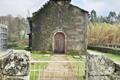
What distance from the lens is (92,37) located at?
217 feet

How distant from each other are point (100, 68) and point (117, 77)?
316mm

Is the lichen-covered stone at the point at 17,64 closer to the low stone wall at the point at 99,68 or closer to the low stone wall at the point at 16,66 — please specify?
the low stone wall at the point at 16,66

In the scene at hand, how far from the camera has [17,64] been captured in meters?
4.38

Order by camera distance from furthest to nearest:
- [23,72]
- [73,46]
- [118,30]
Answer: [118,30] → [73,46] → [23,72]

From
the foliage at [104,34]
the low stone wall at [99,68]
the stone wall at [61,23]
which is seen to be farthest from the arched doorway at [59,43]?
the low stone wall at [99,68]

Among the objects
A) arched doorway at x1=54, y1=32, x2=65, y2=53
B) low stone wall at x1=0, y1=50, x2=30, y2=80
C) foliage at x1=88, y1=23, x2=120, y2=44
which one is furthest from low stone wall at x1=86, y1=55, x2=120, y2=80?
foliage at x1=88, y1=23, x2=120, y2=44

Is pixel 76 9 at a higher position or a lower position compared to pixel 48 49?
higher

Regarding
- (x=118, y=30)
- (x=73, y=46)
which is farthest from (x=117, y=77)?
(x=118, y=30)

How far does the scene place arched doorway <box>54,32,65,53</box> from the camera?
40.2m

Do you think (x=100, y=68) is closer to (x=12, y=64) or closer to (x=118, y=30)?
(x=12, y=64)

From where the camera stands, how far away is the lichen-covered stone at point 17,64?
4363mm

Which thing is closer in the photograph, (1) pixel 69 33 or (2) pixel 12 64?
(2) pixel 12 64

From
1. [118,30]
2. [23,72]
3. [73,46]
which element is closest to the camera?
[23,72]

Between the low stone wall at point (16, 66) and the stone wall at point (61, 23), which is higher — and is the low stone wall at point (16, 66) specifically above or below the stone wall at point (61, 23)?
below
